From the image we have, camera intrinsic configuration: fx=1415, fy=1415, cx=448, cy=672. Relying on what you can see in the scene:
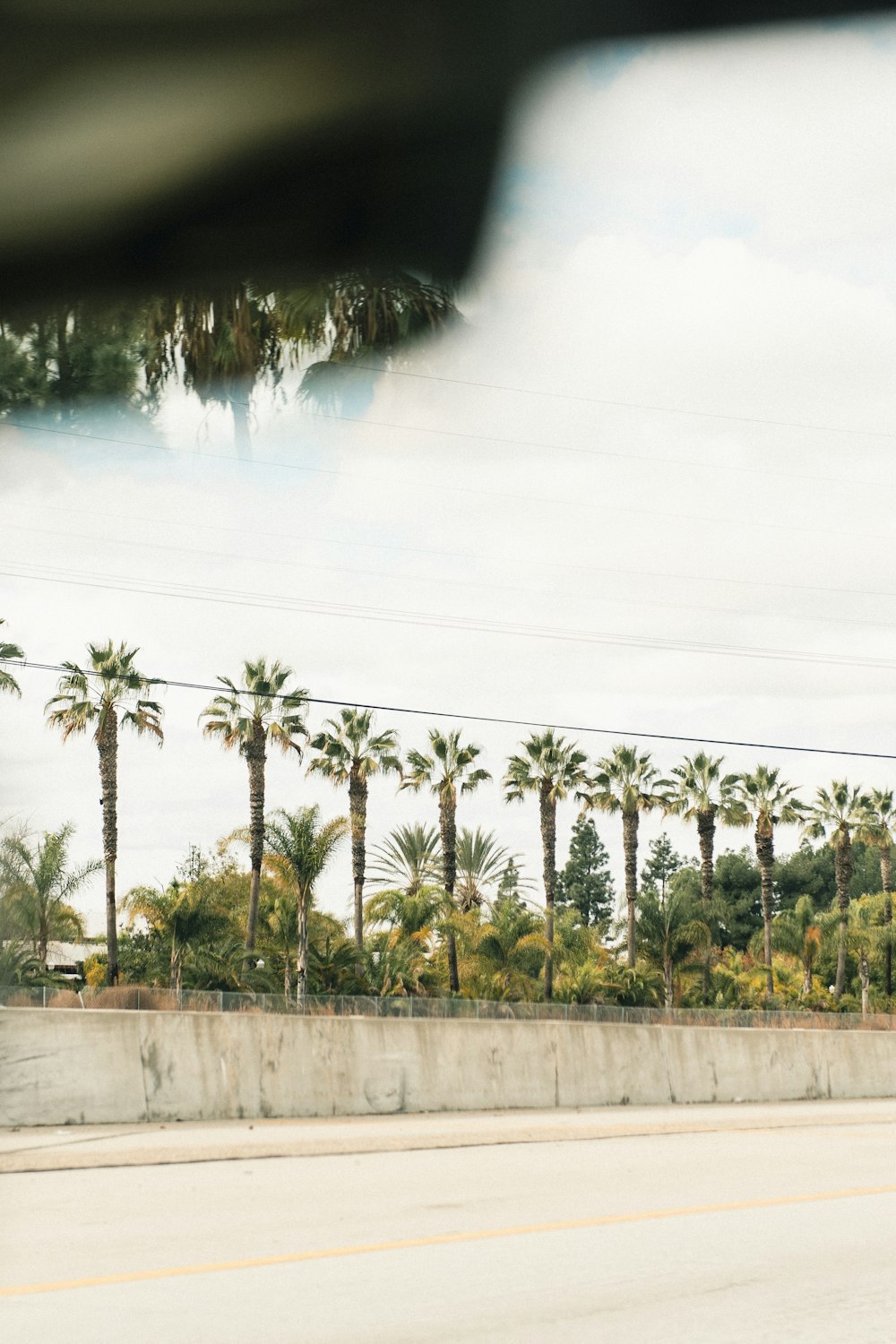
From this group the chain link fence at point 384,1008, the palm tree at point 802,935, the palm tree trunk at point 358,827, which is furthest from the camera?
the palm tree at point 802,935

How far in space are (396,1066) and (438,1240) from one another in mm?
8545

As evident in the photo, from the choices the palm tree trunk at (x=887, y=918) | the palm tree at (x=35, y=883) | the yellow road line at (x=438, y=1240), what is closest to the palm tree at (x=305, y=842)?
the yellow road line at (x=438, y=1240)

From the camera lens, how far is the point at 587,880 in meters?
152

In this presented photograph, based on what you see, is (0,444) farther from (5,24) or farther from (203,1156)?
(203,1156)

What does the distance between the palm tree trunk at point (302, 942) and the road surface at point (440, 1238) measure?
20.6m

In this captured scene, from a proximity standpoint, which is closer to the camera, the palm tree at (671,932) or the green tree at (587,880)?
the palm tree at (671,932)

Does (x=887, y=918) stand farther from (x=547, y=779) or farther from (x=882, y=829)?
(x=547, y=779)

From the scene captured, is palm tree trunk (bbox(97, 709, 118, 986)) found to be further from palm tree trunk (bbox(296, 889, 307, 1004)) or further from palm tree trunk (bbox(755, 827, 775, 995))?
palm tree trunk (bbox(755, 827, 775, 995))

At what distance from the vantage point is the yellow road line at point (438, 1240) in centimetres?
684

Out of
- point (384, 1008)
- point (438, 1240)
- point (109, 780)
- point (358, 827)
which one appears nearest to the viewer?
point (109, 780)

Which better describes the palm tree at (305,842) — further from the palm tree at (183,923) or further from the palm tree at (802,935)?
the palm tree at (802,935)

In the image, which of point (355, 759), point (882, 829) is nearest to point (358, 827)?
point (355, 759)

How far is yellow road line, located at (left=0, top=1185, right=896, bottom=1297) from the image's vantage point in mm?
6840

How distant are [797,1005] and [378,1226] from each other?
51.6 m
